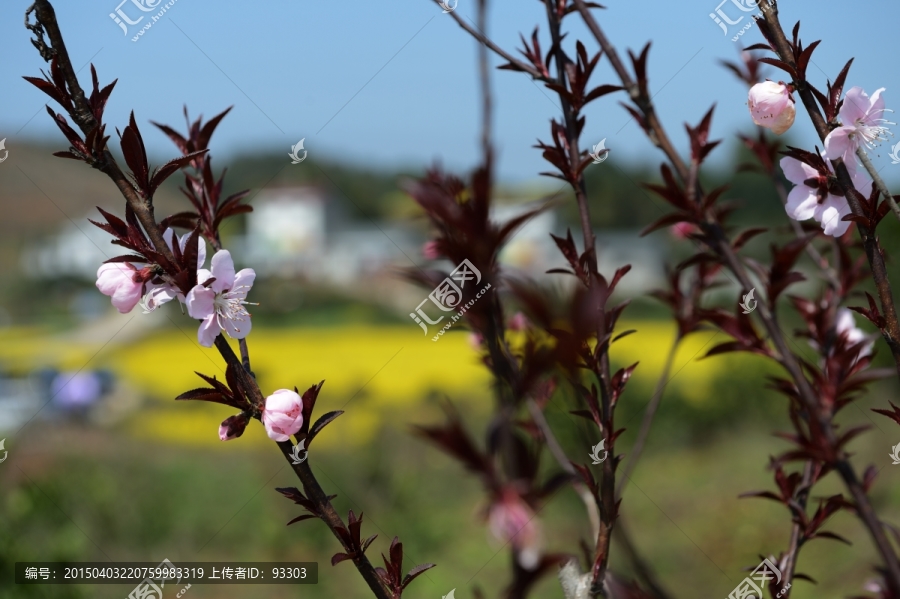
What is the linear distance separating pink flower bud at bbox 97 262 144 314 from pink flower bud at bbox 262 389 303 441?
18cm

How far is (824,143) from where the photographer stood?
792 mm

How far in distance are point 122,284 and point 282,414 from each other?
22 cm

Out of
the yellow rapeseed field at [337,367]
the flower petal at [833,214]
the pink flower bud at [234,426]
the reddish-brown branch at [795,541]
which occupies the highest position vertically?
the flower petal at [833,214]

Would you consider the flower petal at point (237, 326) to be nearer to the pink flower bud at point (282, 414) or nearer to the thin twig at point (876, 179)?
the pink flower bud at point (282, 414)

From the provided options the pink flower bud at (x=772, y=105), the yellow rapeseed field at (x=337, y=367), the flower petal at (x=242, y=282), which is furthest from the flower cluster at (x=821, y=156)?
the yellow rapeseed field at (x=337, y=367)

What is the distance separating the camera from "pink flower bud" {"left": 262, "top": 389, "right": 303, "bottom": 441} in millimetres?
767

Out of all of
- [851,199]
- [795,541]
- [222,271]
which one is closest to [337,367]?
[795,541]

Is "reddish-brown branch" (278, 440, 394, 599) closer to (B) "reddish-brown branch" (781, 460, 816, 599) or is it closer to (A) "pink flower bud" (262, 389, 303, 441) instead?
(A) "pink flower bud" (262, 389, 303, 441)

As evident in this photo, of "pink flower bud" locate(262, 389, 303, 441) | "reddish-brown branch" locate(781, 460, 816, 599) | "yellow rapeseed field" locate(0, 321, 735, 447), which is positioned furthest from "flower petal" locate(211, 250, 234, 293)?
"yellow rapeseed field" locate(0, 321, 735, 447)

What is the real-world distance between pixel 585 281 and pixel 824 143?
30 centimetres

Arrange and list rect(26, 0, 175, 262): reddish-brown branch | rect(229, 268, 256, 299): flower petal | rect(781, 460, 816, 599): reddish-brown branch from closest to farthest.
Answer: rect(26, 0, 175, 262): reddish-brown branch < rect(229, 268, 256, 299): flower petal < rect(781, 460, 816, 599): reddish-brown branch

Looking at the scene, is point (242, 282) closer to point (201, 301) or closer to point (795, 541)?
point (201, 301)

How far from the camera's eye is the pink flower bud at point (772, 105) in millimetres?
841

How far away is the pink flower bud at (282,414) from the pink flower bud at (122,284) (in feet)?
0.58
